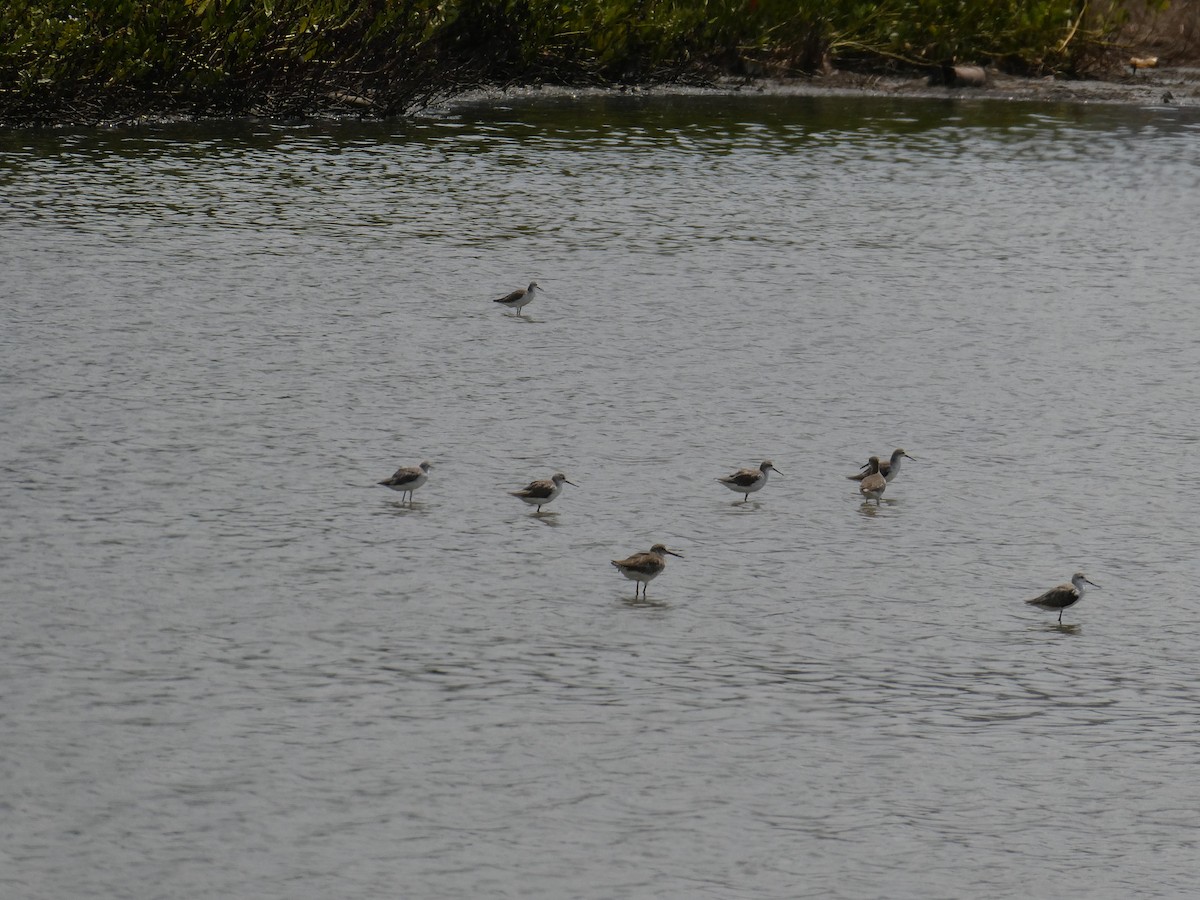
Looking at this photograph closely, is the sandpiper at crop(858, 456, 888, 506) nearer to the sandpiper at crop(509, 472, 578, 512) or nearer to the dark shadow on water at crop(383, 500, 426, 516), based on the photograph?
the sandpiper at crop(509, 472, 578, 512)

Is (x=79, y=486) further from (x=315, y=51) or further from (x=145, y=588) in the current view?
(x=315, y=51)

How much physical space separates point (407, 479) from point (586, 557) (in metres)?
1.26

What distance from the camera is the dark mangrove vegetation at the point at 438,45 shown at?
87.4 feet

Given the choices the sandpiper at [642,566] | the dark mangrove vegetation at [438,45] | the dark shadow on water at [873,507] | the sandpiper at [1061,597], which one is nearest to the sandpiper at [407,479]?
the sandpiper at [642,566]

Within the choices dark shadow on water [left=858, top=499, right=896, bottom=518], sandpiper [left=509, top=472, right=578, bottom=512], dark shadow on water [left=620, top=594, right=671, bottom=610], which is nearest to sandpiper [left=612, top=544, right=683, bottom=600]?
dark shadow on water [left=620, top=594, right=671, bottom=610]

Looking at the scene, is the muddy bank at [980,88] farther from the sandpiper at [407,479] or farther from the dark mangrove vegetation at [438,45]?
the sandpiper at [407,479]

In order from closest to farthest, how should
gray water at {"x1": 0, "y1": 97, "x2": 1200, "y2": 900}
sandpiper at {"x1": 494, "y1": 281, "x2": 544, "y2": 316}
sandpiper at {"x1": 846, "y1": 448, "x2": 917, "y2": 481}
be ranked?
gray water at {"x1": 0, "y1": 97, "x2": 1200, "y2": 900} → sandpiper at {"x1": 846, "y1": 448, "x2": 917, "y2": 481} → sandpiper at {"x1": 494, "y1": 281, "x2": 544, "y2": 316}

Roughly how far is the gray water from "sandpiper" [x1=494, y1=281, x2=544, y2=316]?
0.92 ft

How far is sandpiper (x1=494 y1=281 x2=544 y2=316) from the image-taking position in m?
16.4

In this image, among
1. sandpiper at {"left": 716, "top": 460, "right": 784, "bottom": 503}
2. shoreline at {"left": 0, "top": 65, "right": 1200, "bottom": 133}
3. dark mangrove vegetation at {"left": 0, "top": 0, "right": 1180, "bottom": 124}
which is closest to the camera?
sandpiper at {"left": 716, "top": 460, "right": 784, "bottom": 503}

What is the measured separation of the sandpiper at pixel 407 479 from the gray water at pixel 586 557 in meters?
0.12

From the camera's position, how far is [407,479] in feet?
36.0

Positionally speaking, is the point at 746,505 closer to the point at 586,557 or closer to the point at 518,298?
the point at 586,557

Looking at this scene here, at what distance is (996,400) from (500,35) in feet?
71.7
